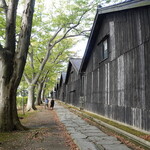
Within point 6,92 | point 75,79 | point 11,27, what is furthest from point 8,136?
point 75,79

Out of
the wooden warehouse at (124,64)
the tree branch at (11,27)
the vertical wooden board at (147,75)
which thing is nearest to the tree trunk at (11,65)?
the tree branch at (11,27)

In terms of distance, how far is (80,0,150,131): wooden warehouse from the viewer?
8.06 meters

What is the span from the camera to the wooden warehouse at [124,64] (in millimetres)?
8062

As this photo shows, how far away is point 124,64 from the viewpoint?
10055 mm

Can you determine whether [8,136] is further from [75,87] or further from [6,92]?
[75,87]

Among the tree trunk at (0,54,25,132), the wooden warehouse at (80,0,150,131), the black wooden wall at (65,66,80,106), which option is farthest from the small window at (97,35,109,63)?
the black wooden wall at (65,66,80,106)

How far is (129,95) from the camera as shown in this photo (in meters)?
9.38

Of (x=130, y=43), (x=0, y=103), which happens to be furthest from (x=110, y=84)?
(x=0, y=103)

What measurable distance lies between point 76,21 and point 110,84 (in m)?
8.96

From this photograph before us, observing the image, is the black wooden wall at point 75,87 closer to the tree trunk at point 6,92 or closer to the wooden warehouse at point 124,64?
the wooden warehouse at point 124,64

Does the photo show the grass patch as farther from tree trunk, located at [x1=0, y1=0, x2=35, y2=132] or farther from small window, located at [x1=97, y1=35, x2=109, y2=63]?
small window, located at [x1=97, y1=35, x2=109, y2=63]

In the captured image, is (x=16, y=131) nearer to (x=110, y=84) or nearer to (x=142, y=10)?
(x=110, y=84)

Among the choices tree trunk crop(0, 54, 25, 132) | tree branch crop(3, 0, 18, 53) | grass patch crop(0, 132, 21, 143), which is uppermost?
tree branch crop(3, 0, 18, 53)

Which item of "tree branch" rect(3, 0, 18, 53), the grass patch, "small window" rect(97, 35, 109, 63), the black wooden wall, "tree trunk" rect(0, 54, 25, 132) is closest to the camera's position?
the grass patch
